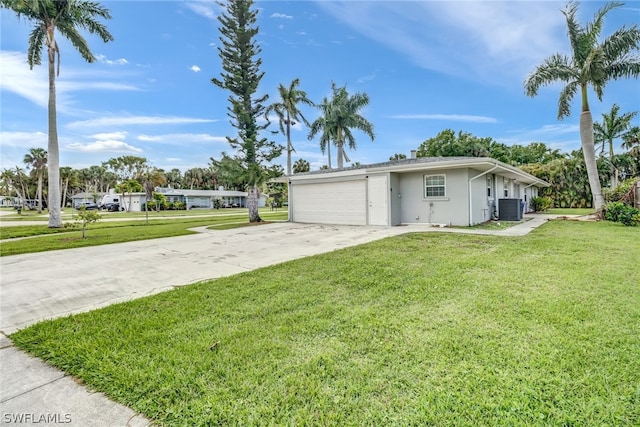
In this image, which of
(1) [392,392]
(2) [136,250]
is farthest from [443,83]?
(1) [392,392]

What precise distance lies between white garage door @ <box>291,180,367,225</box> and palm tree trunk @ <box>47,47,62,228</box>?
11442mm

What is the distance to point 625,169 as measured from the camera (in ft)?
95.3

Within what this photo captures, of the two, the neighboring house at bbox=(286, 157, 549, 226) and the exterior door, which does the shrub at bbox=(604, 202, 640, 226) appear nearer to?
the neighboring house at bbox=(286, 157, 549, 226)

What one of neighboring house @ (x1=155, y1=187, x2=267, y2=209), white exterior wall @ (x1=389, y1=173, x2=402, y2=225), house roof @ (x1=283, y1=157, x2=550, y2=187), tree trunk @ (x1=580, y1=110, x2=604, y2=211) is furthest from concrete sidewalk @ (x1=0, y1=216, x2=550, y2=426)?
neighboring house @ (x1=155, y1=187, x2=267, y2=209)

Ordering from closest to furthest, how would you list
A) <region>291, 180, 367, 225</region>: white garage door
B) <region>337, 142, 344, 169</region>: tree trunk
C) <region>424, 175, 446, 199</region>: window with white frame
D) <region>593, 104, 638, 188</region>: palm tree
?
<region>424, 175, 446, 199</region>: window with white frame
<region>291, 180, 367, 225</region>: white garage door
<region>337, 142, 344, 169</region>: tree trunk
<region>593, 104, 638, 188</region>: palm tree

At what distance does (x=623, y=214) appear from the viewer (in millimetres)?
11797

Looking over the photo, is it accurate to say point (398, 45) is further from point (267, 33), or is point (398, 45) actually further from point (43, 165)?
point (43, 165)

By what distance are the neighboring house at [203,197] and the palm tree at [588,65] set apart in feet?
120

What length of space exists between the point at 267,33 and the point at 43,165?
45.1 m

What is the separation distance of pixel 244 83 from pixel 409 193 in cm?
1025

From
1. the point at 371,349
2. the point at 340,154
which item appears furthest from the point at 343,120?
the point at 371,349

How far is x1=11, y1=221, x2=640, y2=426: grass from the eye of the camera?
6.31 ft

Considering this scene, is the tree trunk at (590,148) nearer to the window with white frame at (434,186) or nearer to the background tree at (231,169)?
the window with white frame at (434,186)

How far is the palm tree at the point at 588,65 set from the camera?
41.7 feet
